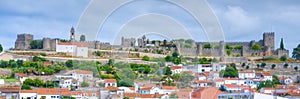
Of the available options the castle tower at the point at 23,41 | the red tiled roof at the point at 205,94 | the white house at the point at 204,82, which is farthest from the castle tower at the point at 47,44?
the red tiled roof at the point at 205,94

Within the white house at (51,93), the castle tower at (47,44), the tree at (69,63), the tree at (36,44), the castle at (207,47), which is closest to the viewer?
the white house at (51,93)

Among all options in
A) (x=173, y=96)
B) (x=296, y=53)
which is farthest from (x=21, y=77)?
(x=296, y=53)

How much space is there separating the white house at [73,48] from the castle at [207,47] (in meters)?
0.55

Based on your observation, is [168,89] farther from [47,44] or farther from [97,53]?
[47,44]

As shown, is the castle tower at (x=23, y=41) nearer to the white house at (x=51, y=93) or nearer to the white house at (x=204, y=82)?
the white house at (x=204, y=82)

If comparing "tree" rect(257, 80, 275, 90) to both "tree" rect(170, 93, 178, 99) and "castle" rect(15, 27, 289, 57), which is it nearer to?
"tree" rect(170, 93, 178, 99)

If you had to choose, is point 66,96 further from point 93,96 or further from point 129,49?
point 129,49

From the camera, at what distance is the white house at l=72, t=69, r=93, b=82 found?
21453mm

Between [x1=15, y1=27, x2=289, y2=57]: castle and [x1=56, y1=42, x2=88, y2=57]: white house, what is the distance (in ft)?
1.82

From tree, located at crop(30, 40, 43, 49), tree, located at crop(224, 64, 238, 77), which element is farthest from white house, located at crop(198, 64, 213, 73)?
tree, located at crop(30, 40, 43, 49)

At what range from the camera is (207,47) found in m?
36.2

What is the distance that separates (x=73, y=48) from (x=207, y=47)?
994 cm

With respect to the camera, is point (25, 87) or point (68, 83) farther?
point (68, 83)

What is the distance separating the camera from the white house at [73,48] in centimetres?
2961
